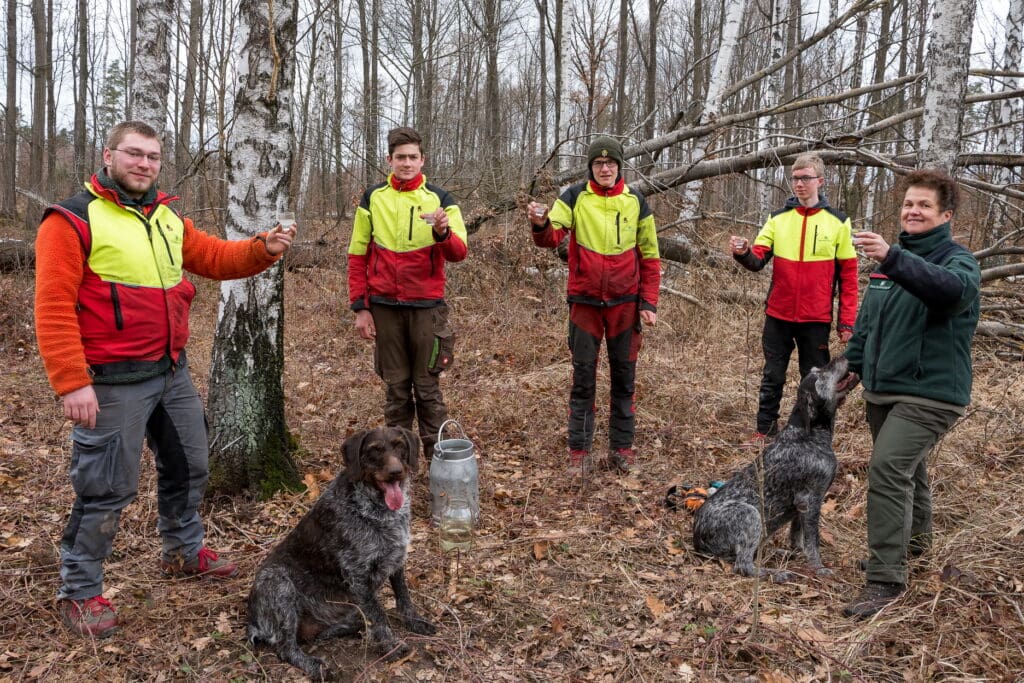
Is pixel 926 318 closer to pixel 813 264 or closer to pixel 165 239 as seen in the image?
pixel 813 264

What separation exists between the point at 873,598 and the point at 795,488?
0.75 meters

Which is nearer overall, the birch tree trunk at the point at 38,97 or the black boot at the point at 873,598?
the black boot at the point at 873,598

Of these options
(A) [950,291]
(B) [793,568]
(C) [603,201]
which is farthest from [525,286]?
(A) [950,291]

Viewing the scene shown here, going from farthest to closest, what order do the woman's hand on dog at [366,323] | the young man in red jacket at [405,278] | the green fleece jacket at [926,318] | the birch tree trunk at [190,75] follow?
1. the birch tree trunk at [190,75]
2. the woman's hand on dog at [366,323]
3. the young man in red jacket at [405,278]
4. the green fleece jacket at [926,318]

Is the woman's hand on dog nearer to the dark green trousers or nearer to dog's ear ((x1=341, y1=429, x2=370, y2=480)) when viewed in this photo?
dog's ear ((x1=341, y1=429, x2=370, y2=480))

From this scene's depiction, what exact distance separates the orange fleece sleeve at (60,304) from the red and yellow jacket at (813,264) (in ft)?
16.0

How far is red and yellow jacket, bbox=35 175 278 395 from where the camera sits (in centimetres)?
320

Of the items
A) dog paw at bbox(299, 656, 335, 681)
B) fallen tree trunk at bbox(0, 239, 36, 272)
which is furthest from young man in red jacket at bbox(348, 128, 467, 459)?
fallen tree trunk at bbox(0, 239, 36, 272)

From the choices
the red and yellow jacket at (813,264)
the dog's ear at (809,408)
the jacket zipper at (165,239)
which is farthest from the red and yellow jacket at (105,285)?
the red and yellow jacket at (813,264)

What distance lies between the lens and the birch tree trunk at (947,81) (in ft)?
19.2

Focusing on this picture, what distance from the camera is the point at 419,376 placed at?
17.7ft

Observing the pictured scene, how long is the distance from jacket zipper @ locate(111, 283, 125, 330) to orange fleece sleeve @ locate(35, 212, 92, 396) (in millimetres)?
156

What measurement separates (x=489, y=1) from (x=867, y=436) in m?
13.2

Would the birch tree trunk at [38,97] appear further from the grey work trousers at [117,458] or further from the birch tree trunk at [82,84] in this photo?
the grey work trousers at [117,458]
